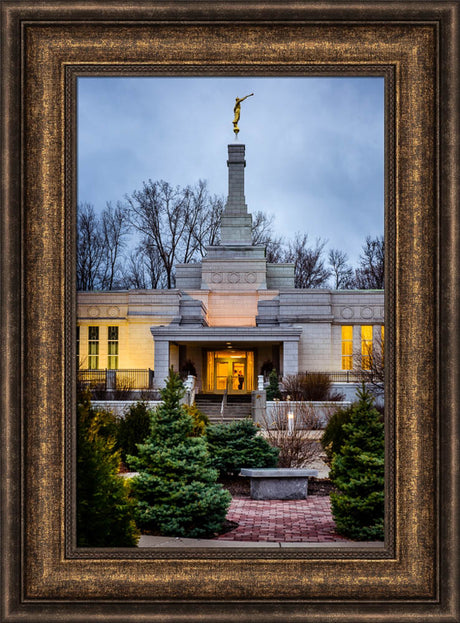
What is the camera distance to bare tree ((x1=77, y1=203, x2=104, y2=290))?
5559 millimetres

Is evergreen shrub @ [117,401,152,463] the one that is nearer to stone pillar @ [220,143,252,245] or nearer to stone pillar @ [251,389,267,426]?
stone pillar @ [251,389,267,426]

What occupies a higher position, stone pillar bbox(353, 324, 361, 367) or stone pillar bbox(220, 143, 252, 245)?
stone pillar bbox(220, 143, 252, 245)

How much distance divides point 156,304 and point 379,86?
25263 millimetres

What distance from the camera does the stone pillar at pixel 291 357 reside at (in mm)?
27453

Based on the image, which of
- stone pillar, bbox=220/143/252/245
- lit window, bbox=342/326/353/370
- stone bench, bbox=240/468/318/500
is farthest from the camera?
stone pillar, bbox=220/143/252/245

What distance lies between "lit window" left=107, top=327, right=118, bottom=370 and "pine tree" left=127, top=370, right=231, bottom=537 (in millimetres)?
18466

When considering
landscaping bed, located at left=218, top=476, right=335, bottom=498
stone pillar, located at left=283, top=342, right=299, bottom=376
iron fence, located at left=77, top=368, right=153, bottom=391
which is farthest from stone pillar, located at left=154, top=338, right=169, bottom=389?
landscaping bed, located at left=218, top=476, right=335, bottom=498

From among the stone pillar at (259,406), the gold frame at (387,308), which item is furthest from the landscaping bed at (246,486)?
the stone pillar at (259,406)

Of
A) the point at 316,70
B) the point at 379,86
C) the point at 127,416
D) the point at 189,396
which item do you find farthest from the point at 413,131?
the point at 189,396

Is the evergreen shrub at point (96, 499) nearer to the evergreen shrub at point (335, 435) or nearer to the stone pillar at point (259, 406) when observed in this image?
the evergreen shrub at point (335, 435)

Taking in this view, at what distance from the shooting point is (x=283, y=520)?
716 centimetres

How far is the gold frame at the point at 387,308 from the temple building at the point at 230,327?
19.4 m

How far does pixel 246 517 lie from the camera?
24.5ft

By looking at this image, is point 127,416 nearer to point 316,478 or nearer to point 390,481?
point 316,478
